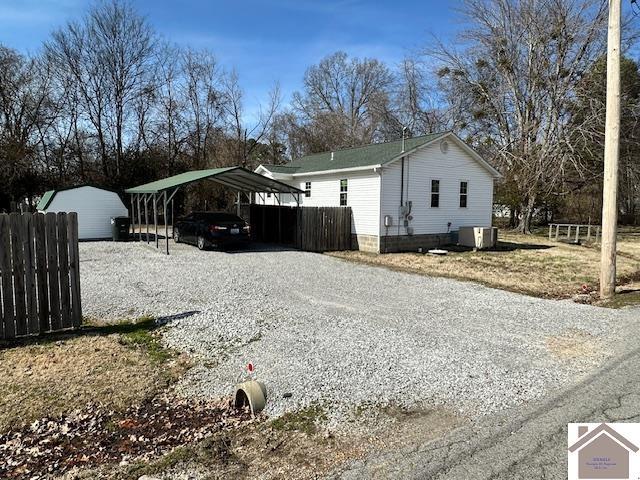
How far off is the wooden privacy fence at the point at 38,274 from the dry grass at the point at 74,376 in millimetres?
394

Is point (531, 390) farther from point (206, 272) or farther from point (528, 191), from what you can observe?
point (528, 191)

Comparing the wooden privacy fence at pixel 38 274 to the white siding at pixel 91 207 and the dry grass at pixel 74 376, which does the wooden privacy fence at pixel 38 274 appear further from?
the white siding at pixel 91 207

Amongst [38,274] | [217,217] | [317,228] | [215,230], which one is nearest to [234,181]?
[217,217]

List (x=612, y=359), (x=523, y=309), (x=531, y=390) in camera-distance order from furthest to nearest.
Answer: (x=523, y=309) → (x=612, y=359) → (x=531, y=390)

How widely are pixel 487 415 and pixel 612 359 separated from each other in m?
2.52

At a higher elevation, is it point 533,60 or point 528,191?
point 533,60

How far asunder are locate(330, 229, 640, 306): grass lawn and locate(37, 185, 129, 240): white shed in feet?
36.5

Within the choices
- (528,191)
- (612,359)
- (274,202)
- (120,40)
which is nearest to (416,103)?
(528,191)

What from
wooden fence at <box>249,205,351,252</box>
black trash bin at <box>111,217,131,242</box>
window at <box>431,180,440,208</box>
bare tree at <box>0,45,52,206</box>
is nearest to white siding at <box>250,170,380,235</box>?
wooden fence at <box>249,205,351,252</box>

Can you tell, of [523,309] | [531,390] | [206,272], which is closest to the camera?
[531,390]

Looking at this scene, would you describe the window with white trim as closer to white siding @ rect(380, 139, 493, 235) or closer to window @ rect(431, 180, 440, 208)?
white siding @ rect(380, 139, 493, 235)

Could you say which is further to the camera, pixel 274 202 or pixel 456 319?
pixel 274 202

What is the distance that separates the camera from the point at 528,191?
82.4ft

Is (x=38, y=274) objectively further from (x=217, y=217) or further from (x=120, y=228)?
(x=120, y=228)
